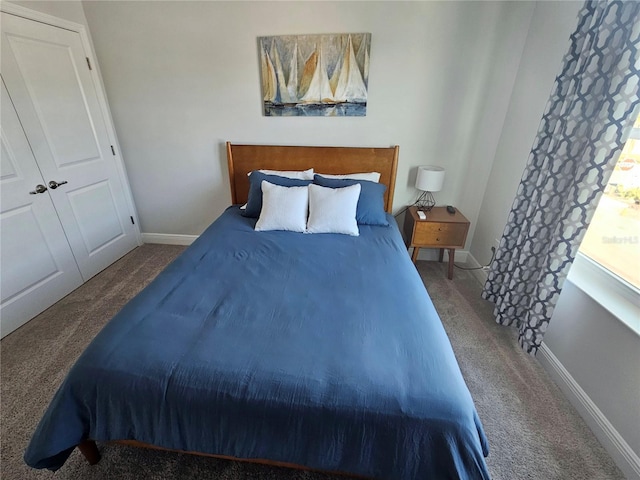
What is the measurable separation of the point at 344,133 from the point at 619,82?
180 cm

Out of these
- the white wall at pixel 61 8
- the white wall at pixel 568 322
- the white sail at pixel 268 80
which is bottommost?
the white wall at pixel 568 322

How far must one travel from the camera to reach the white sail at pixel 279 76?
97.7 inches

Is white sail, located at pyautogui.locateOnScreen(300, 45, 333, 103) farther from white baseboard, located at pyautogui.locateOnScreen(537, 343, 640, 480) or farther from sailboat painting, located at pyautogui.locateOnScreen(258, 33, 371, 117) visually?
white baseboard, located at pyautogui.locateOnScreen(537, 343, 640, 480)

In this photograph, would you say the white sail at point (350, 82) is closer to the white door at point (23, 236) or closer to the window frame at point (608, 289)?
the window frame at point (608, 289)

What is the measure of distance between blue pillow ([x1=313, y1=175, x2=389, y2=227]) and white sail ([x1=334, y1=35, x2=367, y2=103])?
2.44 ft

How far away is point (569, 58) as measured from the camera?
5.28ft

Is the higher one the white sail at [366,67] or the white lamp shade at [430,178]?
the white sail at [366,67]

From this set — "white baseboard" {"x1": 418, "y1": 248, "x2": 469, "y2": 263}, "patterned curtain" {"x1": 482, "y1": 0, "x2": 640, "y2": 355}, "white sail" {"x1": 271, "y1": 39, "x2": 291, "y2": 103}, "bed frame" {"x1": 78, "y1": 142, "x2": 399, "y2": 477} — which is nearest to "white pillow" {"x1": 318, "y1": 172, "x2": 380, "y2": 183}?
"bed frame" {"x1": 78, "y1": 142, "x2": 399, "y2": 477}

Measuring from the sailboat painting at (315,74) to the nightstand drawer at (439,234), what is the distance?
117cm

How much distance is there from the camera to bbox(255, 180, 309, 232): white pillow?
226 centimetres

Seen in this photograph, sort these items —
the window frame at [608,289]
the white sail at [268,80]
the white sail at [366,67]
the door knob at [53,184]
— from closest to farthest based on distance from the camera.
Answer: the window frame at [608,289] < the door knob at [53,184] < the white sail at [366,67] < the white sail at [268,80]

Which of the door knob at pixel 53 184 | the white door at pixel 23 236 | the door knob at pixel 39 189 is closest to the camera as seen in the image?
the white door at pixel 23 236

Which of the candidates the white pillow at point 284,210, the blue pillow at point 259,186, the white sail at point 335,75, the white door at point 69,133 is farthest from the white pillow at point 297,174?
the white door at point 69,133

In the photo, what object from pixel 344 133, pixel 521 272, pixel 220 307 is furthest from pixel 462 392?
pixel 344 133
